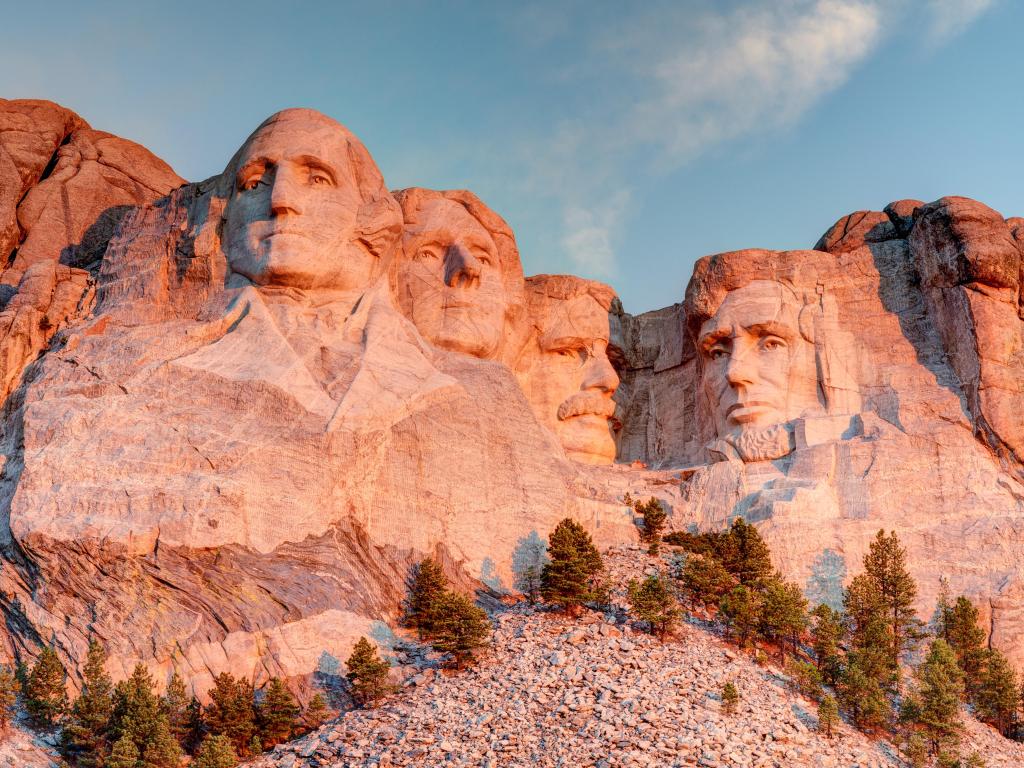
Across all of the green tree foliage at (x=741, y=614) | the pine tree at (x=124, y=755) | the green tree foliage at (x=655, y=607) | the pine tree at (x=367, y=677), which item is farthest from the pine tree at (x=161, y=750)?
the green tree foliage at (x=741, y=614)

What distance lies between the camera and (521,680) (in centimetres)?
2556

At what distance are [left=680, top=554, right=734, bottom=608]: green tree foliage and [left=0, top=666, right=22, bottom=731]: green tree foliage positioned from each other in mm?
12061

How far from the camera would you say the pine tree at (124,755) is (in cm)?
2264

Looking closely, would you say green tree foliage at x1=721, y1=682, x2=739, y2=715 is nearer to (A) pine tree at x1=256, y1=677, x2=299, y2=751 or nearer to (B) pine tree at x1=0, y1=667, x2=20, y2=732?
(A) pine tree at x1=256, y1=677, x2=299, y2=751

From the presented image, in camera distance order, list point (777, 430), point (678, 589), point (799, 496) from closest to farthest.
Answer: point (678, 589) < point (799, 496) < point (777, 430)

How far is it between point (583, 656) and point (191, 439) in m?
8.19

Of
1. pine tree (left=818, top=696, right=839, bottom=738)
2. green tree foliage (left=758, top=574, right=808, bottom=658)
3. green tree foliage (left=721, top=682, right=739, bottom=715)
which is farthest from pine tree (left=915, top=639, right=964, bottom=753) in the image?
green tree foliage (left=721, top=682, right=739, bottom=715)

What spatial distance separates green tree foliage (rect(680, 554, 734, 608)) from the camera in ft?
95.1

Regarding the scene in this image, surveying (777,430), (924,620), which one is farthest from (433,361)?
(924,620)

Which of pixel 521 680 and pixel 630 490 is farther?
pixel 630 490

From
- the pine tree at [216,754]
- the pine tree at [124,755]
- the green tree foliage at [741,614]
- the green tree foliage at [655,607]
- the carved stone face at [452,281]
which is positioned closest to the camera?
the pine tree at [124,755]

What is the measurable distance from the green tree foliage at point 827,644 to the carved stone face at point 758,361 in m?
6.73

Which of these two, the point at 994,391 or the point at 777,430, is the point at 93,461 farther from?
the point at 994,391

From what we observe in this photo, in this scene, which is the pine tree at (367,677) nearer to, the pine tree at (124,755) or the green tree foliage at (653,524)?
the pine tree at (124,755)
